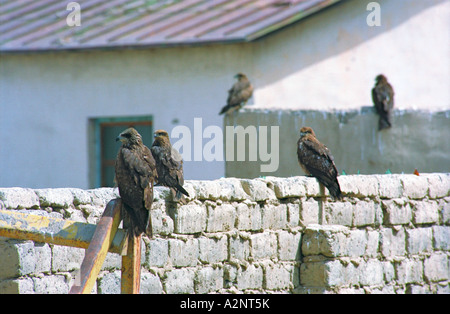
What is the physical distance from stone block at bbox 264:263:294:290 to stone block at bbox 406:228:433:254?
5.68ft

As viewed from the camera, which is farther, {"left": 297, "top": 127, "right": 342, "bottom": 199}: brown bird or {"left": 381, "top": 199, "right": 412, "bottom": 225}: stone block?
{"left": 381, "top": 199, "right": 412, "bottom": 225}: stone block

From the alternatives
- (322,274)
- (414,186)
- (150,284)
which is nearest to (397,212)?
(414,186)

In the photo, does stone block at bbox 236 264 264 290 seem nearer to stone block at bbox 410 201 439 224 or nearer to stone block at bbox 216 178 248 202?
stone block at bbox 216 178 248 202

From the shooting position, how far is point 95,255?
4191 mm

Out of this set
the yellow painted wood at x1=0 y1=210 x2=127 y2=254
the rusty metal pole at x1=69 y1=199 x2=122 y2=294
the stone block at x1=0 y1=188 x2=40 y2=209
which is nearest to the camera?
the rusty metal pole at x1=69 y1=199 x2=122 y2=294

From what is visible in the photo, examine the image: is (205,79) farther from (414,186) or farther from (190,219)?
(190,219)

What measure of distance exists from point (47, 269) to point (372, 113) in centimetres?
600

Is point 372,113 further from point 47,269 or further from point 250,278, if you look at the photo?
point 47,269

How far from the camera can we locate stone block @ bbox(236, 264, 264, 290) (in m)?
6.63

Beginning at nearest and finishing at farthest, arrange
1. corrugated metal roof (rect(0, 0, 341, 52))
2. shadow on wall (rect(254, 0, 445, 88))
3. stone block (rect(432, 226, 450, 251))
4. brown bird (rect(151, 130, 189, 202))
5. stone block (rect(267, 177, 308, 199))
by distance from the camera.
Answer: brown bird (rect(151, 130, 189, 202)), stone block (rect(267, 177, 308, 199)), stone block (rect(432, 226, 450, 251)), corrugated metal roof (rect(0, 0, 341, 52)), shadow on wall (rect(254, 0, 445, 88))

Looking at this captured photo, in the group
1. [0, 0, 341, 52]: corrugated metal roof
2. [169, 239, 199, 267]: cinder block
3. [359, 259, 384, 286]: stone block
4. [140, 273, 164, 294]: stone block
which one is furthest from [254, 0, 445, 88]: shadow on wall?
[140, 273, 164, 294]: stone block

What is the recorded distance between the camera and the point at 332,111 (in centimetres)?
1030

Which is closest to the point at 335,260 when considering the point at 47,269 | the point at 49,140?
the point at 47,269

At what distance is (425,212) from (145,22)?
649cm
